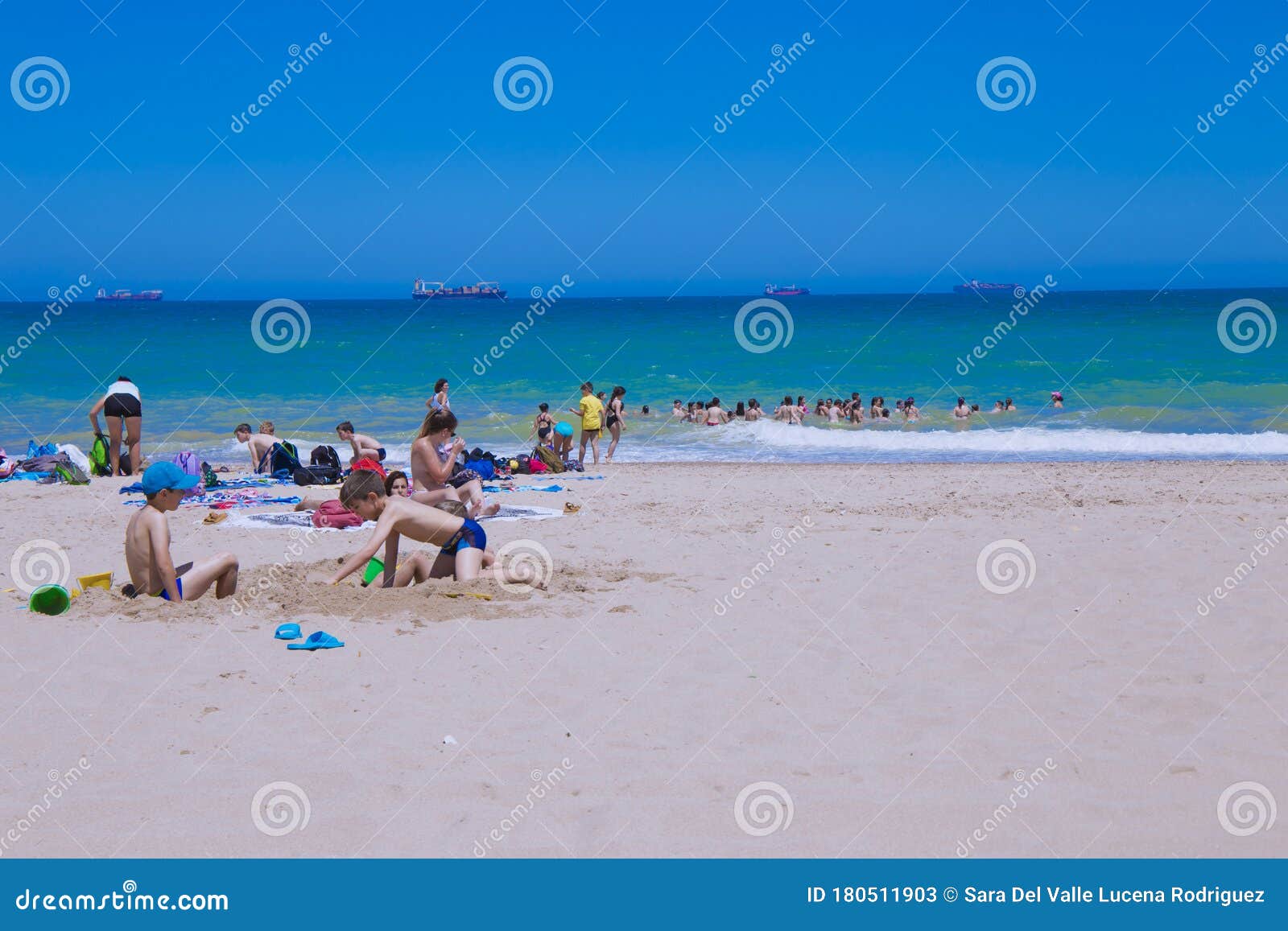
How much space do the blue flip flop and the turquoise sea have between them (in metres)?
9.23

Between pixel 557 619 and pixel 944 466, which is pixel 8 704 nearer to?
pixel 557 619

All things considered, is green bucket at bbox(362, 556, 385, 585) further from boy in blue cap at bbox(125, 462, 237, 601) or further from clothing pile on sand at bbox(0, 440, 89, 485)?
clothing pile on sand at bbox(0, 440, 89, 485)

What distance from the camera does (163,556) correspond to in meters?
6.55

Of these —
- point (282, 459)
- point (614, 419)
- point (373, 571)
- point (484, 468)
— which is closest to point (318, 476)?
point (282, 459)

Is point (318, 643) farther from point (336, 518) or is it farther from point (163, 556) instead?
point (336, 518)

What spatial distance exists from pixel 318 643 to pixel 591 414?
34.8 feet

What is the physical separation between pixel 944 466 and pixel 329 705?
1197 centimetres

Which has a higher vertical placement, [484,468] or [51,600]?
[484,468]

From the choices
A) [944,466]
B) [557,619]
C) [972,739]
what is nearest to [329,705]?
[557,619]

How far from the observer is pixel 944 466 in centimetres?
1559

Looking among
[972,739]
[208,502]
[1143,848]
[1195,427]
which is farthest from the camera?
[1195,427]

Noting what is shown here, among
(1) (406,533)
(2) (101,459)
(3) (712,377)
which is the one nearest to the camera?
(1) (406,533)

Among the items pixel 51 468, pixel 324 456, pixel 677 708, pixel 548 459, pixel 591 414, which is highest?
pixel 591 414

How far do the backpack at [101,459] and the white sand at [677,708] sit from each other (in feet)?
18.6
